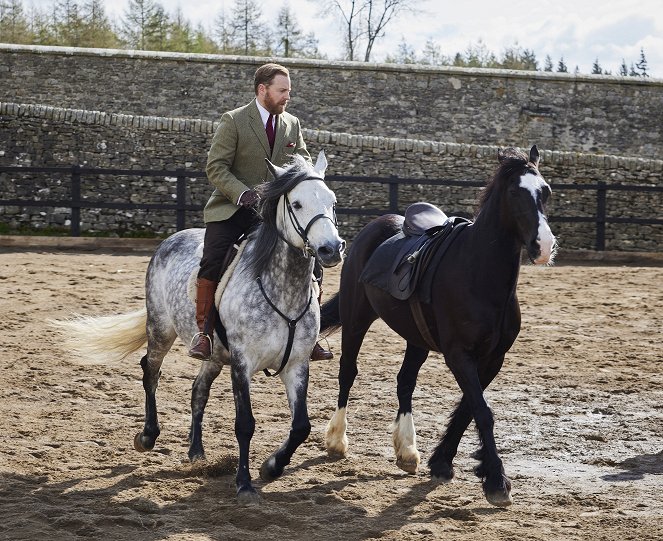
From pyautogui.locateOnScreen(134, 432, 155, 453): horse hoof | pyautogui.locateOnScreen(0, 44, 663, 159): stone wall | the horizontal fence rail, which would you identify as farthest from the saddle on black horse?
pyautogui.locateOnScreen(0, 44, 663, 159): stone wall

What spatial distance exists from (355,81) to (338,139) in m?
7.03

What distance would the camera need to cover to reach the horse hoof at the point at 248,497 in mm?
5008

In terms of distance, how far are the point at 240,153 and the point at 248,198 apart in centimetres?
46

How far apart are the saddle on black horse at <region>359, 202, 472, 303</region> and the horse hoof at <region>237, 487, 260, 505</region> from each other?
1.44 metres

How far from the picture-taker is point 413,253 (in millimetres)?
5926

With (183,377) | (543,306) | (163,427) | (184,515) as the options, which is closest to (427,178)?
(543,306)

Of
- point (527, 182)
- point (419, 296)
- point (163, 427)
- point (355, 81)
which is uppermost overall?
point (355, 81)

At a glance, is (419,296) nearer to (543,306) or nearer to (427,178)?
(543,306)

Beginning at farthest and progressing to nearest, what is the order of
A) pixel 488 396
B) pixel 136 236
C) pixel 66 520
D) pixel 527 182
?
pixel 136 236 < pixel 488 396 < pixel 527 182 < pixel 66 520

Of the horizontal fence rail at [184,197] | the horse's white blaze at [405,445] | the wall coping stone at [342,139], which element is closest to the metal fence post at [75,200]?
the horizontal fence rail at [184,197]

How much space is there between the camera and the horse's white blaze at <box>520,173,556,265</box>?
4852 millimetres

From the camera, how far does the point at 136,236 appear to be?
60.2 feet

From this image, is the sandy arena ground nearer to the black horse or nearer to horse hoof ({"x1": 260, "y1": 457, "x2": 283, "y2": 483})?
horse hoof ({"x1": 260, "y1": 457, "x2": 283, "y2": 483})

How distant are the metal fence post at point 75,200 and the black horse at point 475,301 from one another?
12648 millimetres
